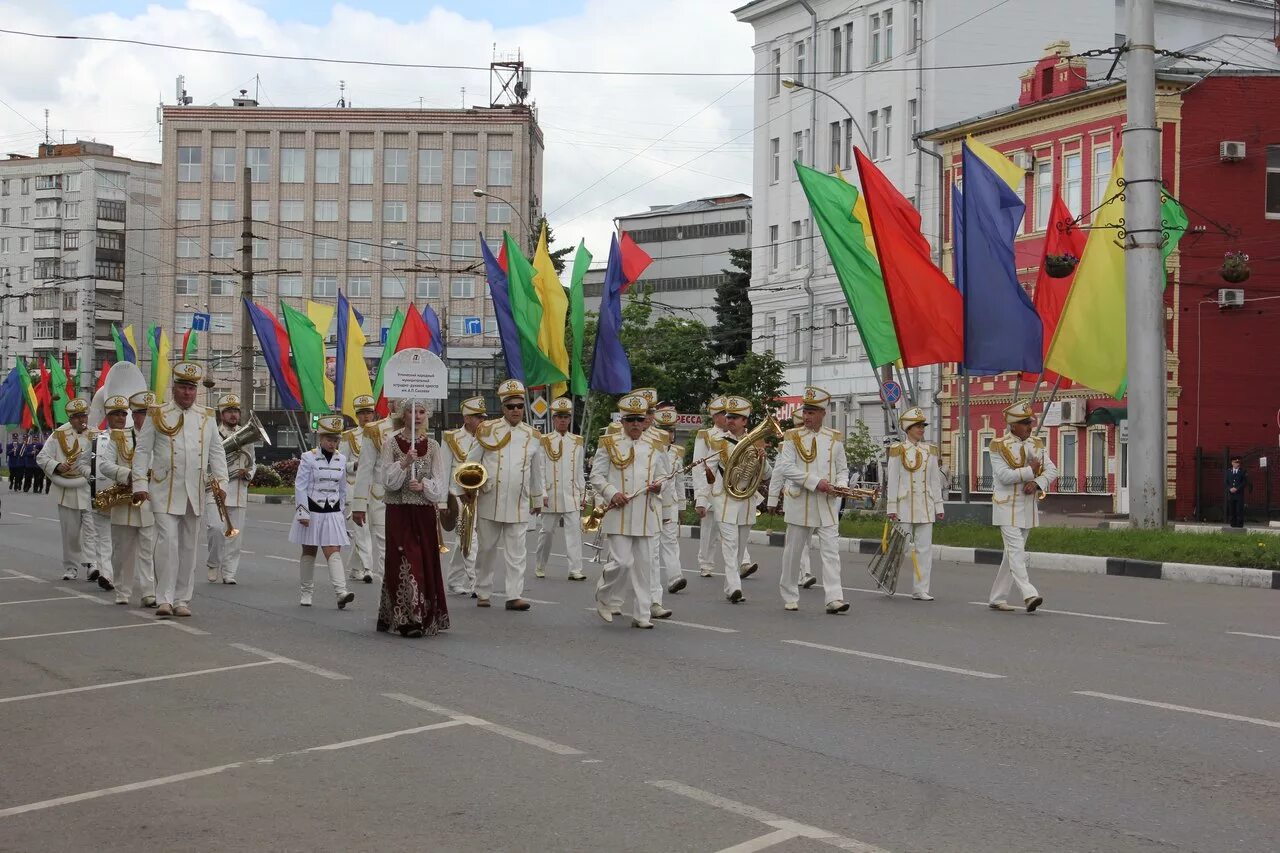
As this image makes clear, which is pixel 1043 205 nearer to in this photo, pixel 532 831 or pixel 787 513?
pixel 787 513

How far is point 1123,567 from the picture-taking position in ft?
66.8

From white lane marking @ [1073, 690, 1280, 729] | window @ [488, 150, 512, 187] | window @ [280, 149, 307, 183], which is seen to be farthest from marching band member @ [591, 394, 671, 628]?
window @ [280, 149, 307, 183]

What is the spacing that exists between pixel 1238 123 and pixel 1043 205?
20.7 feet

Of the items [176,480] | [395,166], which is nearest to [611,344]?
[176,480]

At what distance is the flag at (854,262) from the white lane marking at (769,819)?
670 inches

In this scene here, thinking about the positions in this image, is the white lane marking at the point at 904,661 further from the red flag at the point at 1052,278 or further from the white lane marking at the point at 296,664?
the red flag at the point at 1052,278

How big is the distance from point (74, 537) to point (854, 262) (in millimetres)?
11377

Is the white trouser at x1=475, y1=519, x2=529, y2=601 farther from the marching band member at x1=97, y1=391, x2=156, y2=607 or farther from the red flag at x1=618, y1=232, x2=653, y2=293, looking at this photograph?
the red flag at x1=618, y1=232, x2=653, y2=293

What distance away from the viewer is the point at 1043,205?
160 ft

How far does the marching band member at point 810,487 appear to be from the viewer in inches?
577

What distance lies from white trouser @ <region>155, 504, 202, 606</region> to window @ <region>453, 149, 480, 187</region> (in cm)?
8435

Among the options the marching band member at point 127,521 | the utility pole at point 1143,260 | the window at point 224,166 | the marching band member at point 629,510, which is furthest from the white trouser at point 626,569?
the window at point 224,166

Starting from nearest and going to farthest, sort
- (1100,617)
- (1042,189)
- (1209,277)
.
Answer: (1100,617)
(1209,277)
(1042,189)

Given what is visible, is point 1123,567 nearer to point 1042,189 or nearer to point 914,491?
point 914,491
